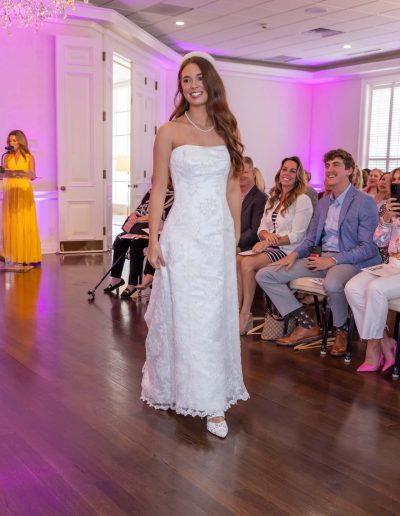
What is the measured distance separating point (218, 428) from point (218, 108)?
1.50 m

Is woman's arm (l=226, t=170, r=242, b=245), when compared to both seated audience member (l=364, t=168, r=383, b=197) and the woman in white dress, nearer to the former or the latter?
the woman in white dress

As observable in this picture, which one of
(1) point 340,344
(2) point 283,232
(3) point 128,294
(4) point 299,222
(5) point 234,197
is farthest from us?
(3) point 128,294

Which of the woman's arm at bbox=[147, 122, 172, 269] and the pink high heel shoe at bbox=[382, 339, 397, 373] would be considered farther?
the pink high heel shoe at bbox=[382, 339, 397, 373]

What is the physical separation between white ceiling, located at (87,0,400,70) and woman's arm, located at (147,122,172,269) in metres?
5.91

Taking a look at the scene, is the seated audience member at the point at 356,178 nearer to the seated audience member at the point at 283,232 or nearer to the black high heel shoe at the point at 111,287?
the seated audience member at the point at 283,232

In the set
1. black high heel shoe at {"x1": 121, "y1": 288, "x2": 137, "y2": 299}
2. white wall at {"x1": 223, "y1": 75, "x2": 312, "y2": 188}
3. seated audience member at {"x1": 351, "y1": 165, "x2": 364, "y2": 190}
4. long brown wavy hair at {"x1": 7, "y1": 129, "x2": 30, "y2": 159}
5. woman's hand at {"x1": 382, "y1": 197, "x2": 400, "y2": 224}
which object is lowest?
black high heel shoe at {"x1": 121, "y1": 288, "x2": 137, "y2": 299}

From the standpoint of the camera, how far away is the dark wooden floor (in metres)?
2.31

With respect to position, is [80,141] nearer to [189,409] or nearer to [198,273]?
[198,273]

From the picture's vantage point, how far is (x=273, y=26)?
30.9 feet

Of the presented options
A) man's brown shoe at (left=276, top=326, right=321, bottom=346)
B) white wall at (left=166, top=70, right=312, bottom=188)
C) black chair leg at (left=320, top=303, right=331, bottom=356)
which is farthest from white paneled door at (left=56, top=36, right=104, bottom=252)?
black chair leg at (left=320, top=303, right=331, bottom=356)

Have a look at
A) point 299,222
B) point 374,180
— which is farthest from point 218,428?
point 374,180

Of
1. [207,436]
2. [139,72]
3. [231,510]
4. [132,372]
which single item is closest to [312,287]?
[132,372]

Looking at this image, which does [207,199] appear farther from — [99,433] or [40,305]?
[40,305]

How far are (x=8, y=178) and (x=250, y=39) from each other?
4.99 m
